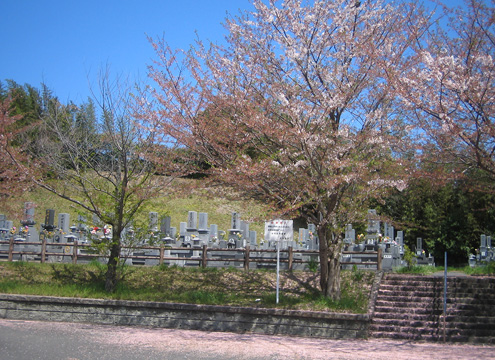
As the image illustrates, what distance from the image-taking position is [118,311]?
12844mm

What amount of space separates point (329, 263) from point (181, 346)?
527cm

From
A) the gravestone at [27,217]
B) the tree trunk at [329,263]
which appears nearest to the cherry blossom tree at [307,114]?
the tree trunk at [329,263]

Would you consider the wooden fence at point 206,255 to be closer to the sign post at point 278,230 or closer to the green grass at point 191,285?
the green grass at point 191,285

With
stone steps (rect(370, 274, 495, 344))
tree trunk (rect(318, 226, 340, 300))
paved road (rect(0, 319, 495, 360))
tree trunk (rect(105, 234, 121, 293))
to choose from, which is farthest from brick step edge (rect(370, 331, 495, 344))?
tree trunk (rect(105, 234, 121, 293))

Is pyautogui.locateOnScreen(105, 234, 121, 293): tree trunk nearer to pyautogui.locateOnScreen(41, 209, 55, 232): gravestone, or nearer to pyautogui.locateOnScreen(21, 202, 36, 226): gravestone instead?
pyautogui.locateOnScreen(21, 202, 36, 226): gravestone

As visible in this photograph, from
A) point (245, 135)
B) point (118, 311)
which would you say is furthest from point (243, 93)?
point (118, 311)

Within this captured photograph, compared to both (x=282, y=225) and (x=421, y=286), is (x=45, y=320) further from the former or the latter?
(x=421, y=286)

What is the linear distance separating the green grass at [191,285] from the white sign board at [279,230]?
1.79 m

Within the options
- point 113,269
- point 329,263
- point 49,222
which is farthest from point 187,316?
point 49,222

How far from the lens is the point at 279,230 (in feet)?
43.2

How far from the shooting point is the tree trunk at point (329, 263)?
523 inches

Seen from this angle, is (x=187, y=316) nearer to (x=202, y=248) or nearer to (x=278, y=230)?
(x=278, y=230)

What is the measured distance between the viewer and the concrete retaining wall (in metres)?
11.8

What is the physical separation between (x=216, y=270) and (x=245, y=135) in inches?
212
